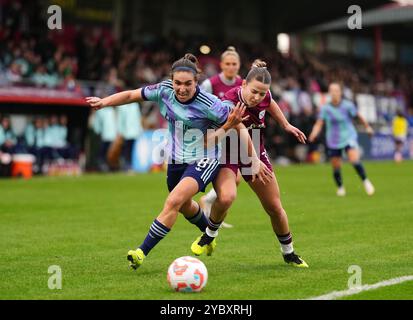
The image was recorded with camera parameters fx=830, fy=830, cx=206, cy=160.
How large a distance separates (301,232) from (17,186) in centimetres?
1056

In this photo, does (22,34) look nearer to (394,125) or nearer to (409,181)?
(409,181)

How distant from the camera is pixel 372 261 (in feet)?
29.7

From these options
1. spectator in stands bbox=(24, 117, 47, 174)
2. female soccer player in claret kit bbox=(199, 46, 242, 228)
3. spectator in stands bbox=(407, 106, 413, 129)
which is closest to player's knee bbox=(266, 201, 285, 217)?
female soccer player in claret kit bbox=(199, 46, 242, 228)

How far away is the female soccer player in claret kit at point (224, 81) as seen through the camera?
12273 millimetres

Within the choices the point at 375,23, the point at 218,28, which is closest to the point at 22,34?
the point at 218,28

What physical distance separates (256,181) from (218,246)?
198 cm

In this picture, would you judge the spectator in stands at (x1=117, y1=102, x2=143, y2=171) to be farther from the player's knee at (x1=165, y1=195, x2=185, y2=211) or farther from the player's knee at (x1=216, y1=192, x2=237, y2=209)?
the player's knee at (x1=165, y1=195, x2=185, y2=211)

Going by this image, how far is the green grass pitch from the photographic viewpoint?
24.5ft

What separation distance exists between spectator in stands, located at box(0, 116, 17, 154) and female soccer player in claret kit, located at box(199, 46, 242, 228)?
491 inches

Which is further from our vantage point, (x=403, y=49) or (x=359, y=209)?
(x=403, y=49)

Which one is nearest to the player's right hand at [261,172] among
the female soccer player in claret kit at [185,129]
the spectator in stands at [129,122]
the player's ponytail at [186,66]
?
the female soccer player in claret kit at [185,129]

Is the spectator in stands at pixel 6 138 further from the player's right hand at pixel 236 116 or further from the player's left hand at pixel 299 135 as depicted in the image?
the player's right hand at pixel 236 116

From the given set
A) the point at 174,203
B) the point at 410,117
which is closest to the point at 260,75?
the point at 174,203
